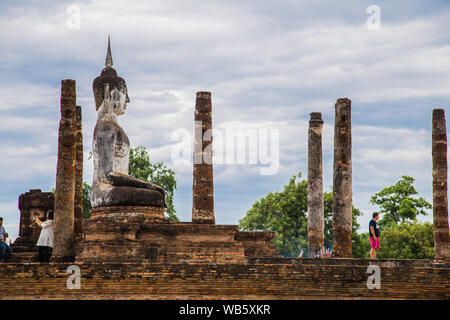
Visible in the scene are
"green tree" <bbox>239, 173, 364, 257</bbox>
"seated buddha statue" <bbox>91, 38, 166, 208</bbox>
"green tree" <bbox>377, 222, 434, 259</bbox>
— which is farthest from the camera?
"green tree" <bbox>239, 173, 364, 257</bbox>

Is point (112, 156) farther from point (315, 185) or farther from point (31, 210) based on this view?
point (315, 185)

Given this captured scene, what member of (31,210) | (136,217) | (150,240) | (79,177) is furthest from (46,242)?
(31,210)

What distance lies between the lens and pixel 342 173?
19250 mm

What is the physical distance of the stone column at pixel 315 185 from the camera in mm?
22219

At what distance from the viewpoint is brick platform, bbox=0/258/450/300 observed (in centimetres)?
1311

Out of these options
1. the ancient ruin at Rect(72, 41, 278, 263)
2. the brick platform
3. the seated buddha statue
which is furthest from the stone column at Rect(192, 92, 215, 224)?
the brick platform

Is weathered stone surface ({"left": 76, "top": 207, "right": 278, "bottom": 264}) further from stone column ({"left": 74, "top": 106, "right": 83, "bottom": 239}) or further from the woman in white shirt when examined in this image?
stone column ({"left": 74, "top": 106, "right": 83, "bottom": 239})

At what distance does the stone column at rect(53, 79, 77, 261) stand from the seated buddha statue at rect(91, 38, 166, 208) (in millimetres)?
1010

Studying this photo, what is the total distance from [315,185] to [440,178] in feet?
17.0

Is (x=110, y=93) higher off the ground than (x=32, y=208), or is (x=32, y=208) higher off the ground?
(x=110, y=93)

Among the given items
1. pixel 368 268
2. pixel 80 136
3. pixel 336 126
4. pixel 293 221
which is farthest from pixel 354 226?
pixel 368 268

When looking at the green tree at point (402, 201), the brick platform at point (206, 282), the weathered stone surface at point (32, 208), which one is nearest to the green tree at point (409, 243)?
the green tree at point (402, 201)

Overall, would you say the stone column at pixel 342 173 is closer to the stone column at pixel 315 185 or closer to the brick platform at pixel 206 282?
the stone column at pixel 315 185
